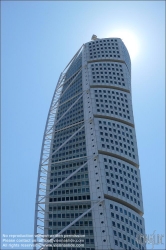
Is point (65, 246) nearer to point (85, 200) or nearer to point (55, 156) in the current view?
point (85, 200)

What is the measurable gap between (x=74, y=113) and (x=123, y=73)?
50.3ft

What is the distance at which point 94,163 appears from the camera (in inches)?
2426

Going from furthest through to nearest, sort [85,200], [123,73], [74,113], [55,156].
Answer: [123,73], [74,113], [55,156], [85,200]

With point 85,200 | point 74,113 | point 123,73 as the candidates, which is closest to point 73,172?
point 85,200

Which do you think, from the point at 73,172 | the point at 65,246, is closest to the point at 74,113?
the point at 73,172

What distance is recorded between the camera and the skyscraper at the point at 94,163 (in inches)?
2141

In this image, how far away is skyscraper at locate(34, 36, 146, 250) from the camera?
178ft

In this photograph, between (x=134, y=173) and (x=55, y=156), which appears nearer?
(x=134, y=173)

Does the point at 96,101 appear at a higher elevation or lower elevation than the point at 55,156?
higher

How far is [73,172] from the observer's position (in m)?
62.8

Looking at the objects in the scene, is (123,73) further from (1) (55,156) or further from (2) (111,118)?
(1) (55,156)

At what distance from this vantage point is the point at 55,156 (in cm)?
6850

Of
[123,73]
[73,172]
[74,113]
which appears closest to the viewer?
[73,172]

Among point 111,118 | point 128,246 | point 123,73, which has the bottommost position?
point 128,246
